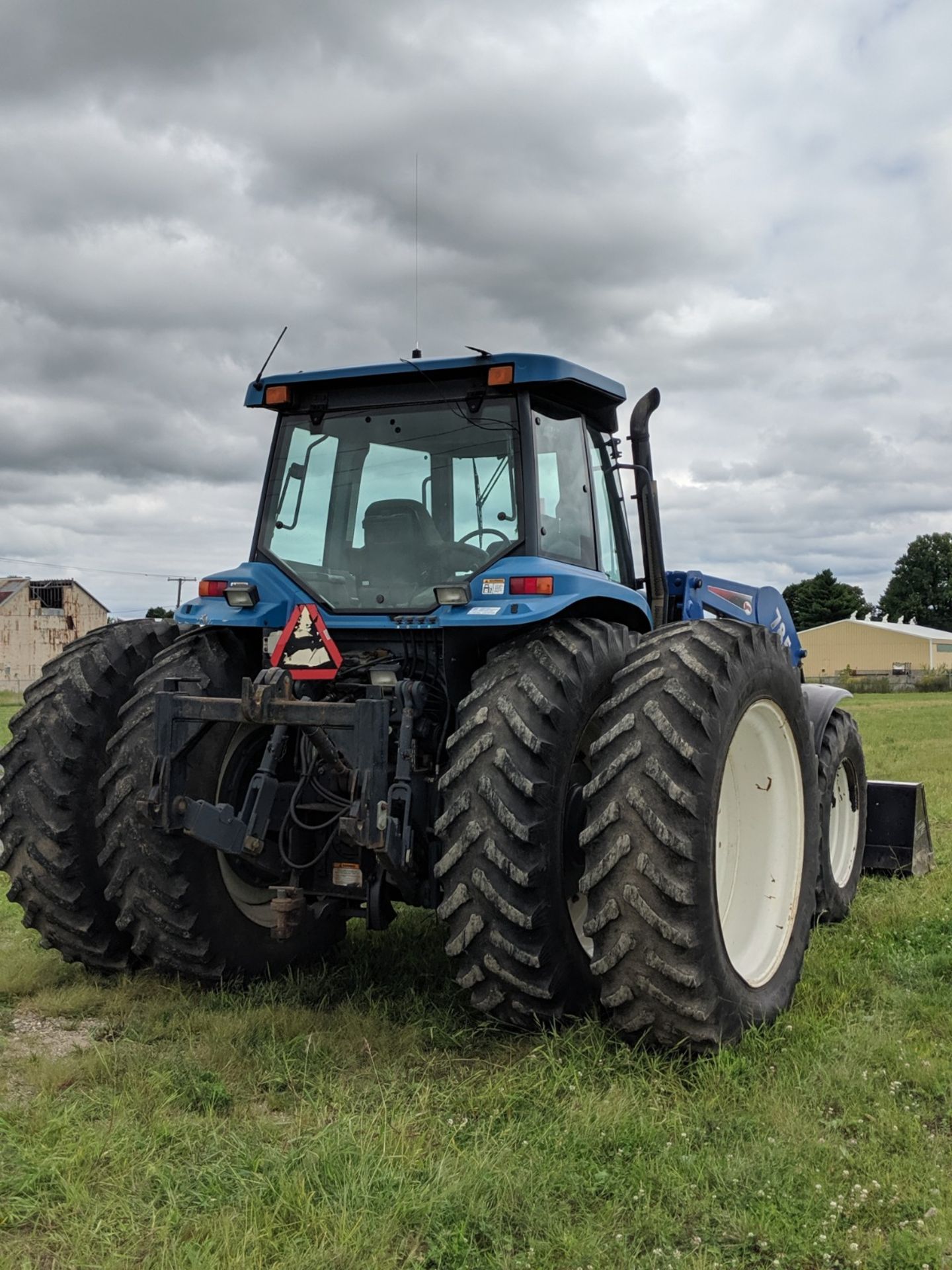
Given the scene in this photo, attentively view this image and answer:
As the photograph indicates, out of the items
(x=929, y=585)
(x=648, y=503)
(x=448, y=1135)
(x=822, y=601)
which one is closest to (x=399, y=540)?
(x=648, y=503)

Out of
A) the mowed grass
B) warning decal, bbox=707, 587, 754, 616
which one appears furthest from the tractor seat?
warning decal, bbox=707, 587, 754, 616

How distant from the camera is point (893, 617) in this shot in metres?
99.4

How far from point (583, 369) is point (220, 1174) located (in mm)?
3522

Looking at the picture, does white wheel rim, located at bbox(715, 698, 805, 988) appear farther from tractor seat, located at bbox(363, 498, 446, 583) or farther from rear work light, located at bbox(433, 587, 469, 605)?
tractor seat, located at bbox(363, 498, 446, 583)

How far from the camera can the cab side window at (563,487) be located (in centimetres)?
502

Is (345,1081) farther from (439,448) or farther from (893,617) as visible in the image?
(893,617)

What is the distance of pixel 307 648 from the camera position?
4.79 meters

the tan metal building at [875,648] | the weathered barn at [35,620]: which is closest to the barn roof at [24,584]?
the weathered barn at [35,620]

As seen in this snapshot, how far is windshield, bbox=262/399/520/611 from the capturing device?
196 inches

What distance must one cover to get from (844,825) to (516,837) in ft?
13.5

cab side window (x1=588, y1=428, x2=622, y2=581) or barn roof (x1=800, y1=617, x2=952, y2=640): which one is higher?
barn roof (x1=800, y1=617, x2=952, y2=640)

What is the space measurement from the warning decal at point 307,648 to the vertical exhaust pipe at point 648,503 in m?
2.06

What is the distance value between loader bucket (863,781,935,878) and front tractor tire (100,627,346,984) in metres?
4.40

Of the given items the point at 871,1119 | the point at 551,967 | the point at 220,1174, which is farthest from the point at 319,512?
the point at 871,1119
